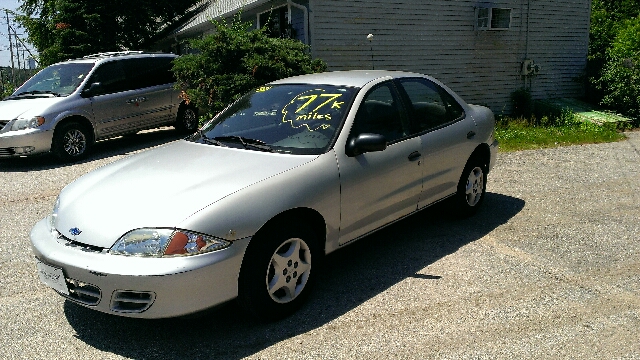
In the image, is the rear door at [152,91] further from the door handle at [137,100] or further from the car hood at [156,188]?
the car hood at [156,188]

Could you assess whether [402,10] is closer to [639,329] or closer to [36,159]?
[36,159]

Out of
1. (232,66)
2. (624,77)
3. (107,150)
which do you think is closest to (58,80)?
(107,150)

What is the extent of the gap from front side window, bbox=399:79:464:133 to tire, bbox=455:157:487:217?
542mm

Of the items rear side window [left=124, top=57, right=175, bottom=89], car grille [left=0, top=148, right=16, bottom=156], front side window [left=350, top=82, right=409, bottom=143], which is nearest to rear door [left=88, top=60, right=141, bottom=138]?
rear side window [left=124, top=57, right=175, bottom=89]

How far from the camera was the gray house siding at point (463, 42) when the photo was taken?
1277cm

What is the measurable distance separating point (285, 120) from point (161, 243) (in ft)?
5.15

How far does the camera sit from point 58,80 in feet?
32.1

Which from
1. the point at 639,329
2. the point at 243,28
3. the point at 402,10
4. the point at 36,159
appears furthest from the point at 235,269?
the point at 402,10

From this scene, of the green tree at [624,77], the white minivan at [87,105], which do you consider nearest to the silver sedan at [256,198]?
the white minivan at [87,105]

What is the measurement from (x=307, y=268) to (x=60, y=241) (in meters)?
1.56

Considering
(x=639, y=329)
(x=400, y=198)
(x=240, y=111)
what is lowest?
(x=639, y=329)

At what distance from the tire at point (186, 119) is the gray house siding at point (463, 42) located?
3.02m

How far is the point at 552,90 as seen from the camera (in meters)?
A: 16.4

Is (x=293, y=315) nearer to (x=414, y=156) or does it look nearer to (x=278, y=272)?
(x=278, y=272)
